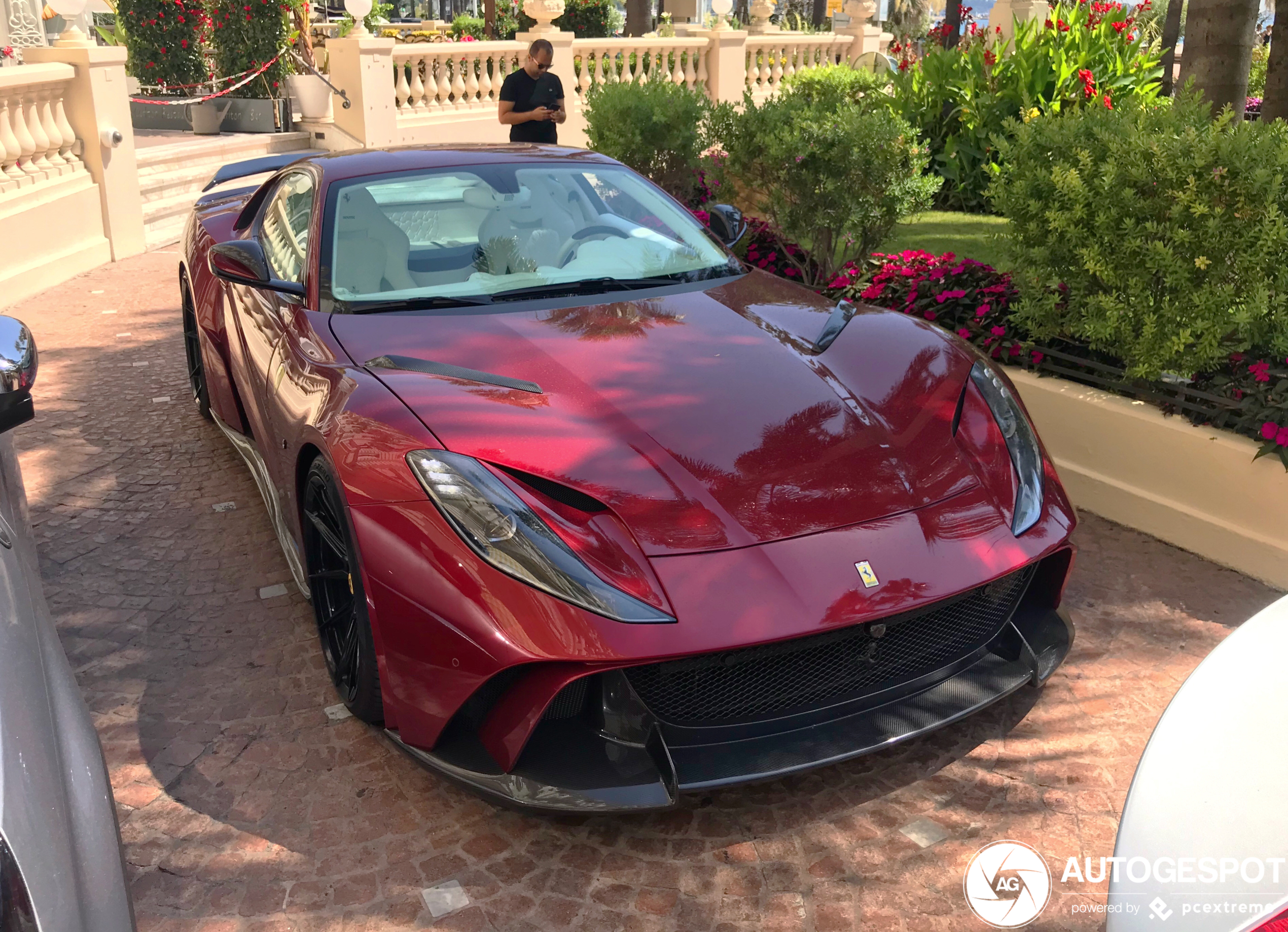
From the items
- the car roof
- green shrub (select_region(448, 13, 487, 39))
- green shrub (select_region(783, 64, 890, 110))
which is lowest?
the car roof

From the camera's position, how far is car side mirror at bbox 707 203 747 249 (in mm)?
4520

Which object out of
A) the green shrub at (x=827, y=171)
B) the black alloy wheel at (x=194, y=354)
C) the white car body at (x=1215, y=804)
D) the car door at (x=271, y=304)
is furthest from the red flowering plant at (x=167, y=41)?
the white car body at (x=1215, y=804)

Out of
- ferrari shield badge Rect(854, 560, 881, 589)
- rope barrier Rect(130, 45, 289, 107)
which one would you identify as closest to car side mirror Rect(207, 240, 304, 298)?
ferrari shield badge Rect(854, 560, 881, 589)

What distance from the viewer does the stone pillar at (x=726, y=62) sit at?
17.9 metres

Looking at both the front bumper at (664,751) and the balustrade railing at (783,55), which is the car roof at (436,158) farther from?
the balustrade railing at (783,55)

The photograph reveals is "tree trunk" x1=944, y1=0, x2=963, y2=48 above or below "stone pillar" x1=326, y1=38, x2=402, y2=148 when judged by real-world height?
above

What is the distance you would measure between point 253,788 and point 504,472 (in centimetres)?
113

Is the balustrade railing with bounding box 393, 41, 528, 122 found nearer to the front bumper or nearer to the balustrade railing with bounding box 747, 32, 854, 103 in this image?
the balustrade railing with bounding box 747, 32, 854, 103

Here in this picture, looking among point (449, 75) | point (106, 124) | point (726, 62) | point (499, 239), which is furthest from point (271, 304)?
point (726, 62)

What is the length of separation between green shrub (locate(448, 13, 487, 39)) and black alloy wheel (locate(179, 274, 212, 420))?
89.0ft

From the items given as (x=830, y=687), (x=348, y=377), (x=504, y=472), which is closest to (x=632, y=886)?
(x=830, y=687)

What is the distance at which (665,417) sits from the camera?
2973 millimetres

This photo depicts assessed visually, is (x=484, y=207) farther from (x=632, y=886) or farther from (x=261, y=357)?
(x=632, y=886)

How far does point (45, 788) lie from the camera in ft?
5.22
